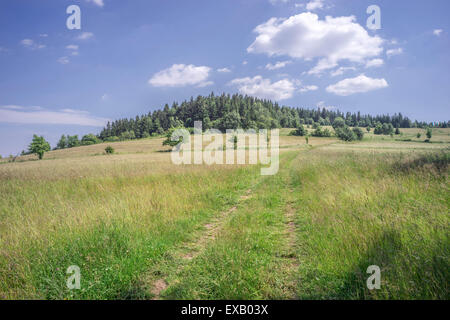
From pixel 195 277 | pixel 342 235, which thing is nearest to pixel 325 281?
pixel 342 235

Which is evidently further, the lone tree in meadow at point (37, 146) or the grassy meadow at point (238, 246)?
the lone tree in meadow at point (37, 146)

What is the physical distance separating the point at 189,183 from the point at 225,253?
643cm

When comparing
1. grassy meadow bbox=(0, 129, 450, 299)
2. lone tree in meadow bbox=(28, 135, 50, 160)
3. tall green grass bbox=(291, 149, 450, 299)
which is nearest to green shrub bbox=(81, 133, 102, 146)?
lone tree in meadow bbox=(28, 135, 50, 160)

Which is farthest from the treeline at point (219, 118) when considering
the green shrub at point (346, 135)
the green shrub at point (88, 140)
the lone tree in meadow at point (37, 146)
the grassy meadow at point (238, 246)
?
the grassy meadow at point (238, 246)

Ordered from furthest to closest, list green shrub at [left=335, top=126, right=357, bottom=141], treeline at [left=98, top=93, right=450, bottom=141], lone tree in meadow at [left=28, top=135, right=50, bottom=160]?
treeline at [left=98, top=93, right=450, bottom=141]
green shrub at [left=335, top=126, right=357, bottom=141]
lone tree in meadow at [left=28, top=135, right=50, bottom=160]

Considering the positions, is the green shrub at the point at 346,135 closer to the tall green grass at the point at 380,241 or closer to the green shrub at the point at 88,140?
the tall green grass at the point at 380,241

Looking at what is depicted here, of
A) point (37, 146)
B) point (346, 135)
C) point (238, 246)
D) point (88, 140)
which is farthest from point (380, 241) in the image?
point (88, 140)

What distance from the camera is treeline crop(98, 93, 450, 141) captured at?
98125 mm

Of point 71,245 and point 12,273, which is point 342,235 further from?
point 12,273

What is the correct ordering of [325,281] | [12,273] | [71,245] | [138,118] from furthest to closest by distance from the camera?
1. [138,118]
2. [71,245]
3. [12,273]
4. [325,281]

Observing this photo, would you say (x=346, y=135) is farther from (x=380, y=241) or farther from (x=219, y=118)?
(x=380, y=241)

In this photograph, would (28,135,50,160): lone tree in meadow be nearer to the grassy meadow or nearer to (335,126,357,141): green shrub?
the grassy meadow

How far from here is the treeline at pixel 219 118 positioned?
98125 millimetres

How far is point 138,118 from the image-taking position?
13975 cm
